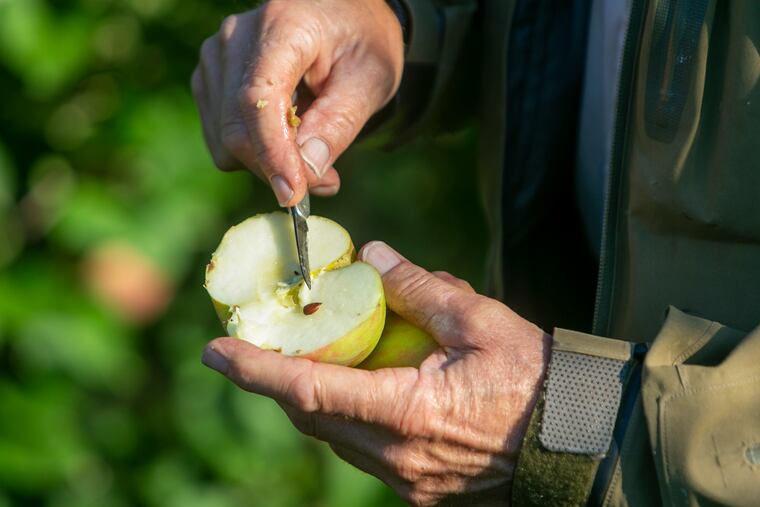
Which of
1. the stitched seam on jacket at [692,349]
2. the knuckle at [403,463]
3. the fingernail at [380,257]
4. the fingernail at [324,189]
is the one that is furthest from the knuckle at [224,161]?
the stitched seam on jacket at [692,349]

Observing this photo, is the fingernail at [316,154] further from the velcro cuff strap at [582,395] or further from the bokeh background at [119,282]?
the bokeh background at [119,282]

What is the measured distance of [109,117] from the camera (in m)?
2.38

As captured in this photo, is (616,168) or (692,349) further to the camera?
(616,168)

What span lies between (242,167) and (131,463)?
1.25 meters

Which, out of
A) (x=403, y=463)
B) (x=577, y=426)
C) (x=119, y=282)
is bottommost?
(x=119, y=282)

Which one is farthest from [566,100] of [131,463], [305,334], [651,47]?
[131,463]

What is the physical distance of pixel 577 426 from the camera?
1.17 m

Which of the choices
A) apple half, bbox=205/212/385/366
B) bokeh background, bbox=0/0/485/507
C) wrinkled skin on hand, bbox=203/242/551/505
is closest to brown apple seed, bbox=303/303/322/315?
apple half, bbox=205/212/385/366

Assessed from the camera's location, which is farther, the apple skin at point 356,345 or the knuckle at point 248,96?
the knuckle at point 248,96

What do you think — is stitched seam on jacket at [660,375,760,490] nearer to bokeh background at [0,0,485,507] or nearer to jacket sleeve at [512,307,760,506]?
jacket sleeve at [512,307,760,506]

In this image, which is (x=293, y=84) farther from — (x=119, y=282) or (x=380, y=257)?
(x=119, y=282)

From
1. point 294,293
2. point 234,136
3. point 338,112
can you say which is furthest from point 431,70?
point 294,293

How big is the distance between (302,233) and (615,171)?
44cm

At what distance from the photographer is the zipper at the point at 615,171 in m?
1.33
